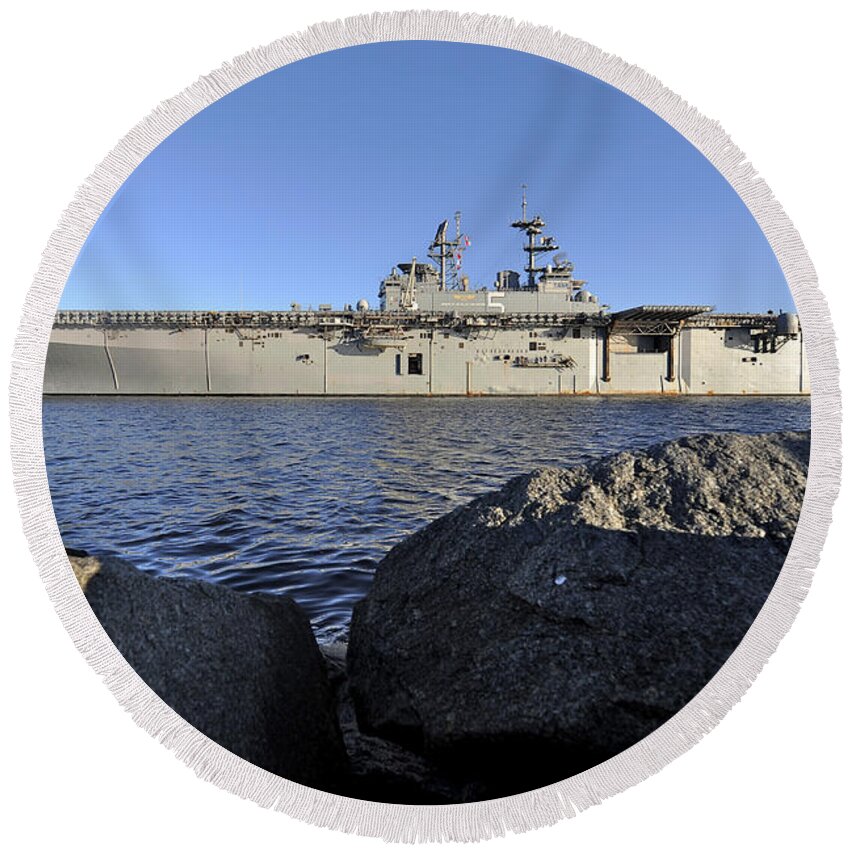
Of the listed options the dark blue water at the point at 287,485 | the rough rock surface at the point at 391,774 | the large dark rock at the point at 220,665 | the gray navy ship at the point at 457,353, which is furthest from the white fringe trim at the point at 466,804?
the gray navy ship at the point at 457,353

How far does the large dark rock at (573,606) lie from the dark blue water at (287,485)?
71 centimetres

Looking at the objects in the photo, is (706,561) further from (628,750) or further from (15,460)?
(15,460)

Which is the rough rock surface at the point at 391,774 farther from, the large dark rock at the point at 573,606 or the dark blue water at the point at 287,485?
the dark blue water at the point at 287,485

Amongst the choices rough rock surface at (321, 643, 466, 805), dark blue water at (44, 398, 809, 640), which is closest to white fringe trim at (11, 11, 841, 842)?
rough rock surface at (321, 643, 466, 805)

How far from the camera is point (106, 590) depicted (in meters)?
1.87

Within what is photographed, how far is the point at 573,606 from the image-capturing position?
6.32 ft

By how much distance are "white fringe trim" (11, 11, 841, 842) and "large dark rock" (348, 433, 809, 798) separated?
7 cm

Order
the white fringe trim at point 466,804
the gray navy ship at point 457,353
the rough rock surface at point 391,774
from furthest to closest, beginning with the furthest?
the gray navy ship at point 457,353, the rough rock surface at point 391,774, the white fringe trim at point 466,804

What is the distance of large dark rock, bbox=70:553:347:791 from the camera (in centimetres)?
184

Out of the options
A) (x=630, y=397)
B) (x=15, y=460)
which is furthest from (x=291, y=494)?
(x=630, y=397)

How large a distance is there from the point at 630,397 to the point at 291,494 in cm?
2464

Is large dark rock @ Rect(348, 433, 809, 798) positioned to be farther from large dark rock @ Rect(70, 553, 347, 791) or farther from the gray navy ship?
the gray navy ship

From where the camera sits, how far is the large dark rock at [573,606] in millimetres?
1790

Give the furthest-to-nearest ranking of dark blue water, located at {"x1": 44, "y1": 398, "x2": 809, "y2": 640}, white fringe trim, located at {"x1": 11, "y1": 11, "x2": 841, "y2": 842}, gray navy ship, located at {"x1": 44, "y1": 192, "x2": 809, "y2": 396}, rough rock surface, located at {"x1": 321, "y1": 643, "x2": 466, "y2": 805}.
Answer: gray navy ship, located at {"x1": 44, "y1": 192, "x2": 809, "y2": 396}, dark blue water, located at {"x1": 44, "y1": 398, "x2": 809, "y2": 640}, rough rock surface, located at {"x1": 321, "y1": 643, "x2": 466, "y2": 805}, white fringe trim, located at {"x1": 11, "y1": 11, "x2": 841, "y2": 842}
